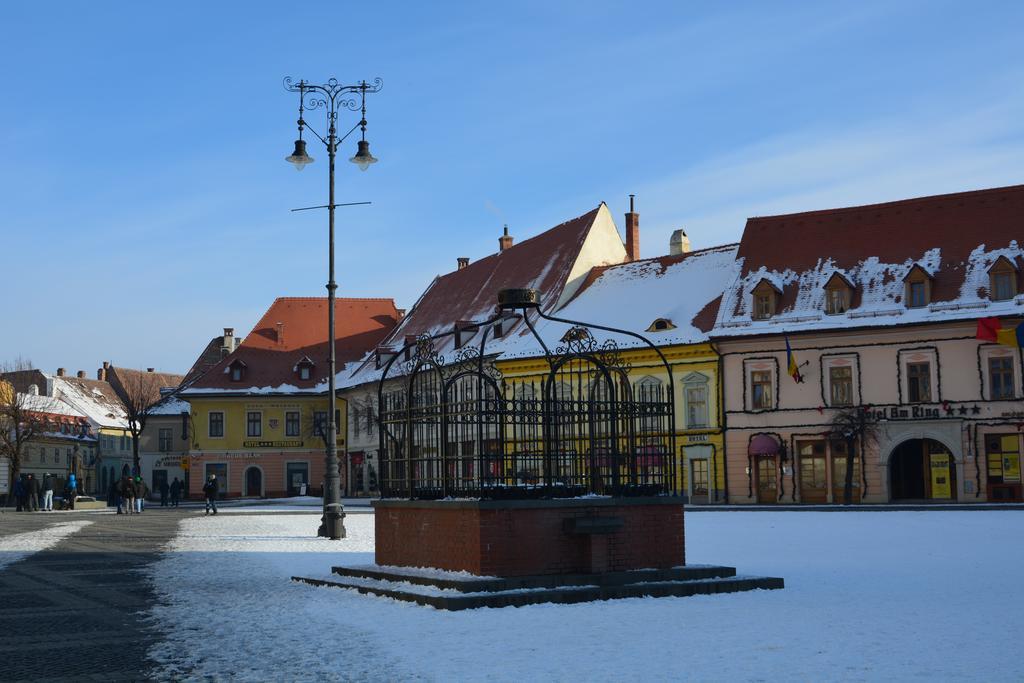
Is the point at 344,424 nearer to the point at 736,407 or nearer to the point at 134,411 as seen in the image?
the point at 134,411

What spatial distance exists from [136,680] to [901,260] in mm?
41652

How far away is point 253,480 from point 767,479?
1483 inches

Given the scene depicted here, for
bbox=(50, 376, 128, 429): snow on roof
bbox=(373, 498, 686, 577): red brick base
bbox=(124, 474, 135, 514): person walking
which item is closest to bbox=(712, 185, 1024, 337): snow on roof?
bbox=(124, 474, 135, 514): person walking

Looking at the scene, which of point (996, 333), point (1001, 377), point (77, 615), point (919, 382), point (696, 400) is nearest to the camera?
point (77, 615)

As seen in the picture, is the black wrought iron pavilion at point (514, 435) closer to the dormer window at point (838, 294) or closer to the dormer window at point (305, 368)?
the dormer window at point (838, 294)

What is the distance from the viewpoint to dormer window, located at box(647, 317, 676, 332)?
50.7 metres

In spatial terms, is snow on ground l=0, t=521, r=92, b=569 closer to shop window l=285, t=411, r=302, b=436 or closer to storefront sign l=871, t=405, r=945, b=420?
storefront sign l=871, t=405, r=945, b=420

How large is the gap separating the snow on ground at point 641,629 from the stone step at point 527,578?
592 millimetres

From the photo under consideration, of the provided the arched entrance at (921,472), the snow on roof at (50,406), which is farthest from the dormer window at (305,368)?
the arched entrance at (921,472)

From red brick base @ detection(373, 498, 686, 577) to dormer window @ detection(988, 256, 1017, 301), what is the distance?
Answer: 32.0 meters

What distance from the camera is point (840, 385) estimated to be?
46656 millimetres

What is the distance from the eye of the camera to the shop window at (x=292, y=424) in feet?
245

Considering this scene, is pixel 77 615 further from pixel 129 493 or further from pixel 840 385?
pixel 840 385

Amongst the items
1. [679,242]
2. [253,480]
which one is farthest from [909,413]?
[253,480]
